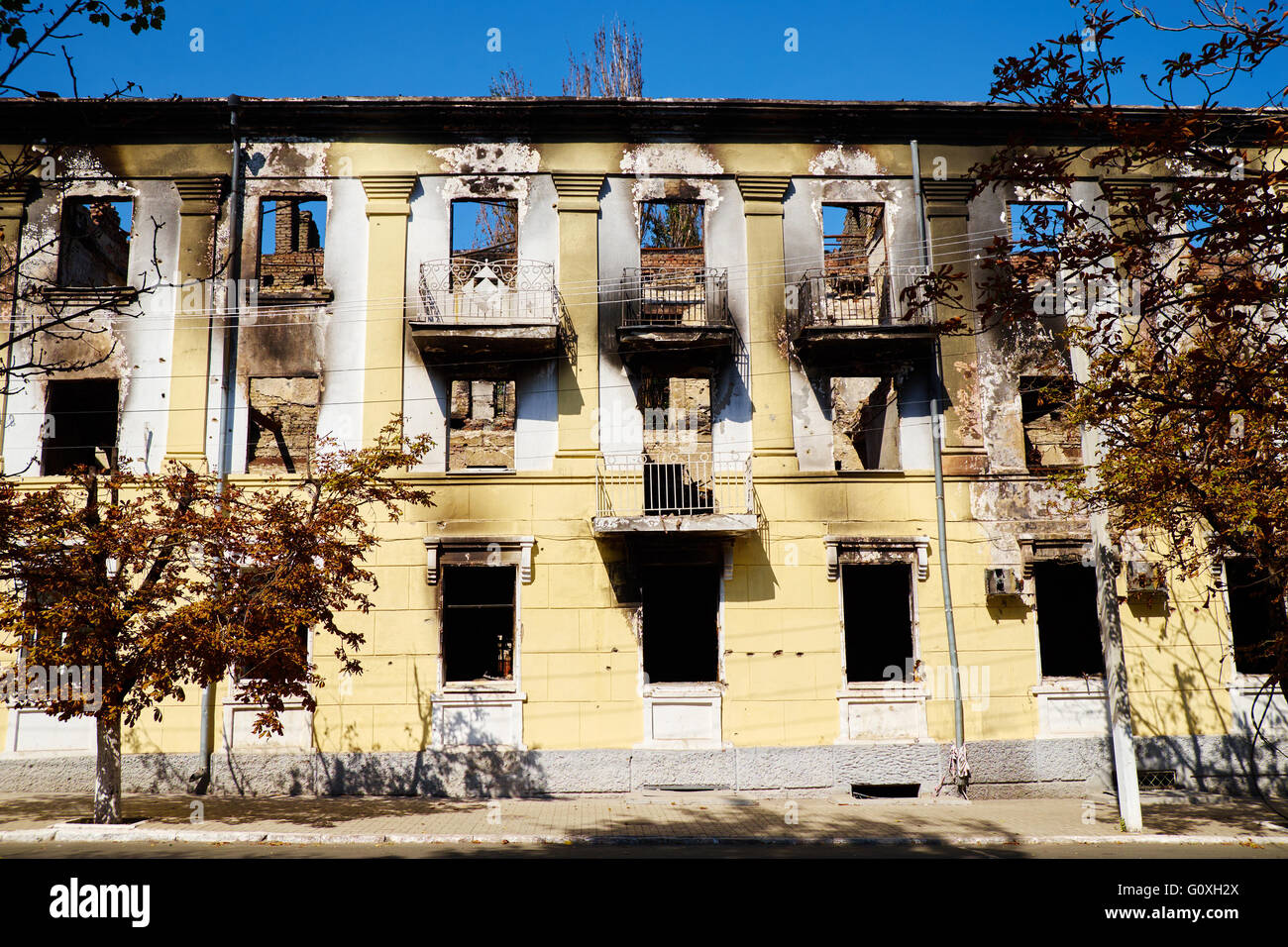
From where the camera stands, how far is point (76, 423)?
16.1 m

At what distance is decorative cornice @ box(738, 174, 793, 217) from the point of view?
16219 millimetres

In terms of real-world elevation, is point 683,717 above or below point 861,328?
below

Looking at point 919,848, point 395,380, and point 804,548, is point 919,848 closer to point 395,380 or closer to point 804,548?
point 804,548

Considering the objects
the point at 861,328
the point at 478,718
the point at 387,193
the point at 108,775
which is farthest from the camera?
the point at 387,193

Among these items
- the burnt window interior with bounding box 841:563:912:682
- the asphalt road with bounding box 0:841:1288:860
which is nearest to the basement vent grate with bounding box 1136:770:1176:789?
the asphalt road with bounding box 0:841:1288:860

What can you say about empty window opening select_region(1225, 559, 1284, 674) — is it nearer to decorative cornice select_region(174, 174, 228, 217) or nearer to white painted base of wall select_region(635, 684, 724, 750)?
white painted base of wall select_region(635, 684, 724, 750)

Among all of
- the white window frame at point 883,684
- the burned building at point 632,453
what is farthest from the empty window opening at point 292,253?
the white window frame at point 883,684

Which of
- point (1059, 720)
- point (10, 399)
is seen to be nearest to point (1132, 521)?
point (1059, 720)

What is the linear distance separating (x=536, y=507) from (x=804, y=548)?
456 centimetres

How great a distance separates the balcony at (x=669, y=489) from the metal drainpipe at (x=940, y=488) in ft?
10.6

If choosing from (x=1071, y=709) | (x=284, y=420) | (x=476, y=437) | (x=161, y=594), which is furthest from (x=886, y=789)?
(x=284, y=420)

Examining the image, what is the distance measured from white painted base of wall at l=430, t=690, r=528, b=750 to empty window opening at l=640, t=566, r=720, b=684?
2.36 metres

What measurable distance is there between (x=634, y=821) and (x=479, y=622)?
458 cm

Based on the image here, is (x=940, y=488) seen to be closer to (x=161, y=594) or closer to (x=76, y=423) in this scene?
(x=161, y=594)
